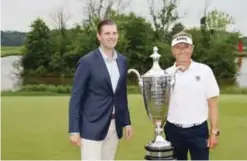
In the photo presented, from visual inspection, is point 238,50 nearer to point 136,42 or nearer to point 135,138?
point 136,42

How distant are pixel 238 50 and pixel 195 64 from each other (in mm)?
23759

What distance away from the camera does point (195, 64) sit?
2.84 m

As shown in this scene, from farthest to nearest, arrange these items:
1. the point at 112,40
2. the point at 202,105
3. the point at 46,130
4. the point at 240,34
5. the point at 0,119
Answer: the point at 240,34, the point at 0,119, the point at 46,130, the point at 202,105, the point at 112,40

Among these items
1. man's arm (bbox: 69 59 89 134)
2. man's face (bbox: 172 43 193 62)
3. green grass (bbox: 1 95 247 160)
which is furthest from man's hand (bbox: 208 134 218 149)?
green grass (bbox: 1 95 247 160)

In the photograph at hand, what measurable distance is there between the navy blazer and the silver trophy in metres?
0.16

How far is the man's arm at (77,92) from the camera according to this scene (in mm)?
2674

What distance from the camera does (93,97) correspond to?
2713mm

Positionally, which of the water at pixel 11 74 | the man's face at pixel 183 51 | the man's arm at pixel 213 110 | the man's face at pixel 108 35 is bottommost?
the water at pixel 11 74

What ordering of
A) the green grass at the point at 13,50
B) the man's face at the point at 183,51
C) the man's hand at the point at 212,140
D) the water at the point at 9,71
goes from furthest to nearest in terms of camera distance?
the green grass at the point at 13,50, the water at the point at 9,71, the man's hand at the point at 212,140, the man's face at the point at 183,51

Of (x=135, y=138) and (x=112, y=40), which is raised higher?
→ (x=112, y=40)

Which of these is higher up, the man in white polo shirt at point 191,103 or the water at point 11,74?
the man in white polo shirt at point 191,103

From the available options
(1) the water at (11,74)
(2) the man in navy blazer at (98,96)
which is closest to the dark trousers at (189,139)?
(2) the man in navy blazer at (98,96)

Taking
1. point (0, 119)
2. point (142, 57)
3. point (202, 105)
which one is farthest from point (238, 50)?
point (202, 105)

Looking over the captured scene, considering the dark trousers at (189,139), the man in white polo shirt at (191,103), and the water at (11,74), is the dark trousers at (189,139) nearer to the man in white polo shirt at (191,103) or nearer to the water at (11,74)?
the man in white polo shirt at (191,103)
